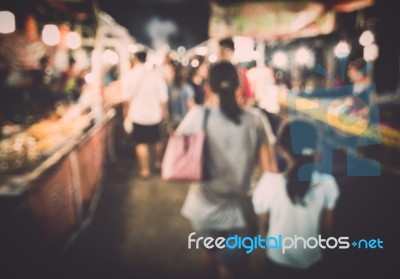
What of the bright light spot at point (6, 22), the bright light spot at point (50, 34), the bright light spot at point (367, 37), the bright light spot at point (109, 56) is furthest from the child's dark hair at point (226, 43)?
the bright light spot at point (109, 56)

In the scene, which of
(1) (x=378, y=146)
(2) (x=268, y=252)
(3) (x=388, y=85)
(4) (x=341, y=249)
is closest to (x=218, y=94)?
(2) (x=268, y=252)

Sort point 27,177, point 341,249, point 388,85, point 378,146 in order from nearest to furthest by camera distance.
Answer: point 27,177 < point 341,249 < point 378,146 < point 388,85

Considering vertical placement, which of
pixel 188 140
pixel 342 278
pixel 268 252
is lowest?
pixel 342 278

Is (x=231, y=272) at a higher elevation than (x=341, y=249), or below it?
higher

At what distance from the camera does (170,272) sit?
3.49 m

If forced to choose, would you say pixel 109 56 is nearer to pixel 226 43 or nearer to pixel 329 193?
pixel 226 43

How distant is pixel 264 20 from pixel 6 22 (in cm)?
740

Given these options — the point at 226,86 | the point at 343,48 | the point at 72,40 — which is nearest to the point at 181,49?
the point at 343,48

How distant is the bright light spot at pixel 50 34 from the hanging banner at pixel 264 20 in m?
5.84

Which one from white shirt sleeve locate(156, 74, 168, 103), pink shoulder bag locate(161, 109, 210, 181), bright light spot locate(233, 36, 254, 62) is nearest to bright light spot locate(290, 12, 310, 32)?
bright light spot locate(233, 36, 254, 62)

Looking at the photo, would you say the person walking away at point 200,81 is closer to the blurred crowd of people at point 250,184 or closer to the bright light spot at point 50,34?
the bright light spot at point 50,34

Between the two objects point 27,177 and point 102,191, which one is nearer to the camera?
point 27,177

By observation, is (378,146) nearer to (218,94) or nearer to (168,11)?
(218,94)

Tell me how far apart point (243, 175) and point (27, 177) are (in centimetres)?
210
